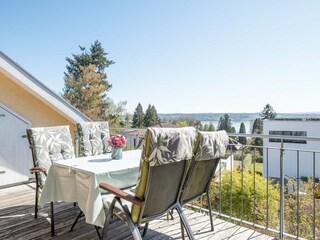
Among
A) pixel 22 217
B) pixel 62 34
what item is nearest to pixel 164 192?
pixel 22 217

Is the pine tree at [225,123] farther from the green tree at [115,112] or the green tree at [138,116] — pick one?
the green tree at [138,116]

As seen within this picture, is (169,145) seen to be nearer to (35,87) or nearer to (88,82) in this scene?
(35,87)

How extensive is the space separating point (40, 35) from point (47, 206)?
529 inches

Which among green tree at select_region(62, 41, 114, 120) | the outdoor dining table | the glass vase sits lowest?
the outdoor dining table

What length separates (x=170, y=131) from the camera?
1.70 metres

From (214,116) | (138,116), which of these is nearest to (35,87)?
(214,116)

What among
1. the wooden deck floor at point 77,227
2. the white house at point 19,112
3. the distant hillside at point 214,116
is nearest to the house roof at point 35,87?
the white house at point 19,112

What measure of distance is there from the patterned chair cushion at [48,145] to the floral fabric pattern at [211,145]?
6.18ft

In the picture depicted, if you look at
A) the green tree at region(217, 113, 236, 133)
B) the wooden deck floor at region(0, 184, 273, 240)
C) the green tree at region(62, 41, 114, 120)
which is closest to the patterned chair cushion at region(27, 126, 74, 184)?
the wooden deck floor at region(0, 184, 273, 240)

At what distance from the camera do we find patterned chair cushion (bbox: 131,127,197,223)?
159cm

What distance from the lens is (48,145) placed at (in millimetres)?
2877

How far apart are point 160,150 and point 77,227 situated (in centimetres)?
177

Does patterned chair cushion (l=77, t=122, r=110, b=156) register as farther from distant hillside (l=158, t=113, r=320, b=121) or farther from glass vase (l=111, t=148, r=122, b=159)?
distant hillside (l=158, t=113, r=320, b=121)

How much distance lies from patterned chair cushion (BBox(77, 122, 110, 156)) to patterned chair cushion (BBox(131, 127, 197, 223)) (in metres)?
2.01
